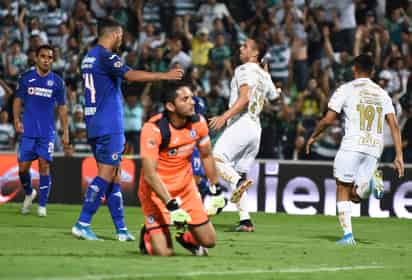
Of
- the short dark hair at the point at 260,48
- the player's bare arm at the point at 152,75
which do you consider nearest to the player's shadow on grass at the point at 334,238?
the short dark hair at the point at 260,48

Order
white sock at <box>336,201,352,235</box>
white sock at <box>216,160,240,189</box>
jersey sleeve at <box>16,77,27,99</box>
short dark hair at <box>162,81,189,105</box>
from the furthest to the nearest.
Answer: jersey sleeve at <box>16,77,27,99</box> < white sock at <box>216,160,240,189</box> < white sock at <box>336,201,352,235</box> < short dark hair at <box>162,81,189,105</box>

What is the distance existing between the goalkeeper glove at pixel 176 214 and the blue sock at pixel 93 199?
216 centimetres

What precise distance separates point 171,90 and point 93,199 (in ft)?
6.52

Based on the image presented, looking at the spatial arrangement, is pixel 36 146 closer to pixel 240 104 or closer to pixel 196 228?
pixel 240 104

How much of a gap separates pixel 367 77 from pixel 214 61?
1063 cm

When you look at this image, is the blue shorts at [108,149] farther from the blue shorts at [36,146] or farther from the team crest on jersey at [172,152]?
the blue shorts at [36,146]

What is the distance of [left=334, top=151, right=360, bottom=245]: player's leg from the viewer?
12961 millimetres

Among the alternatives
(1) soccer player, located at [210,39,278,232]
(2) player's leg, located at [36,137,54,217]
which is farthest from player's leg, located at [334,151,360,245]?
(2) player's leg, located at [36,137,54,217]

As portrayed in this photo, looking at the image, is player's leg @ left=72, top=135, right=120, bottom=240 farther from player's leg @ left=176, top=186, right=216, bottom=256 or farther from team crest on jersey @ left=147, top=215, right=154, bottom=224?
player's leg @ left=176, top=186, right=216, bottom=256

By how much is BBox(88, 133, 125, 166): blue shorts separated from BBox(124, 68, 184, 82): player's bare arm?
0.79 m

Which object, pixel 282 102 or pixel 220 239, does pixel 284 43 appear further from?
pixel 220 239

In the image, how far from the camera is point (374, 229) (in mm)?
16047

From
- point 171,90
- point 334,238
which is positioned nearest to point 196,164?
point 334,238

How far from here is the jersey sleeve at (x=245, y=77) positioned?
14.5 m
